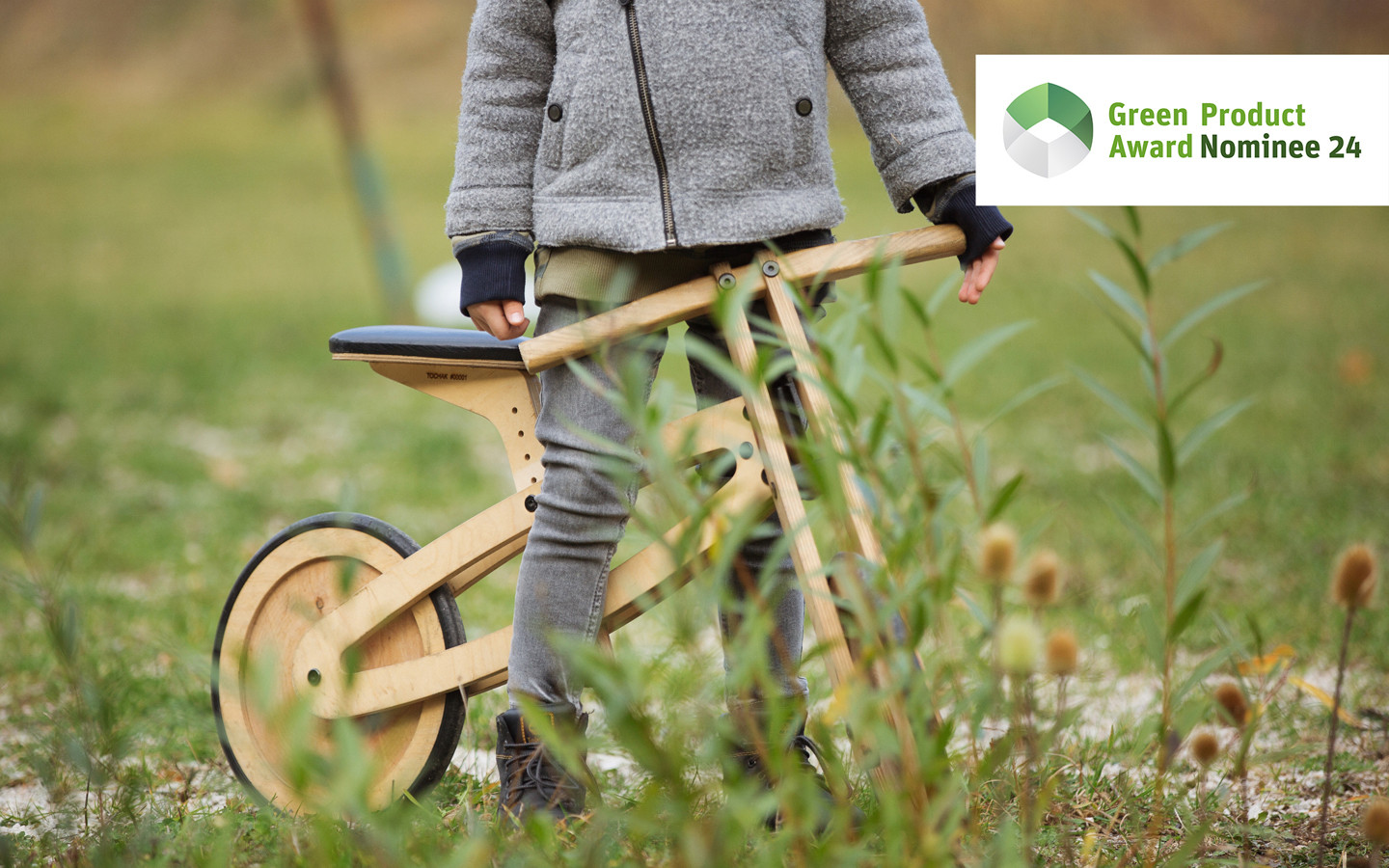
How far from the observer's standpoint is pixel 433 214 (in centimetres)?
1341

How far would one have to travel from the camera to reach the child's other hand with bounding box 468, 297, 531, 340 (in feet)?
4.71

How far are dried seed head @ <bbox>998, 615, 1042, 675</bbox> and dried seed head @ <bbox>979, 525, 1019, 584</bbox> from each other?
0.14 feet

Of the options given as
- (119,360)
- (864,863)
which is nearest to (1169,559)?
(864,863)

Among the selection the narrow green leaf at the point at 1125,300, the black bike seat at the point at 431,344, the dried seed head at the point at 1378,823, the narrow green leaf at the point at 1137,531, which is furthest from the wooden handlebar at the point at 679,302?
the dried seed head at the point at 1378,823

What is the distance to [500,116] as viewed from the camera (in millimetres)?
1440

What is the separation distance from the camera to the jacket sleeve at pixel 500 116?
1429 millimetres

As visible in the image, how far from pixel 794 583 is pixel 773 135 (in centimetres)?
57

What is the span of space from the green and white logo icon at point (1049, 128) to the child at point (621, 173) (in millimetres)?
147

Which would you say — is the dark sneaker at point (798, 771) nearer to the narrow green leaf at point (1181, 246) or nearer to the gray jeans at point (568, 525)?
the gray jeans at point (568, 525)

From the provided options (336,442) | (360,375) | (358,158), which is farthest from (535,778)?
(358,158)

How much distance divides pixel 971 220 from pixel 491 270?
61 centimetres

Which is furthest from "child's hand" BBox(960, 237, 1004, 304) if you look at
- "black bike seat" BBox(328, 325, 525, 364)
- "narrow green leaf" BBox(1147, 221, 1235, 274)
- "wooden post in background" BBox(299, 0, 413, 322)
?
"wooden post in background" BBox(299, 0, 413, 322)

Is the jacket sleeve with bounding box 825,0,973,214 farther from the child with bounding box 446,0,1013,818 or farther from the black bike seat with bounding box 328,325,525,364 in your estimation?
the black bike seat with bounding box 328,325,525,364

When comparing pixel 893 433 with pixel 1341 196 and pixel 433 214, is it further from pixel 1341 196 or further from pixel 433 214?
pixel 433 214
